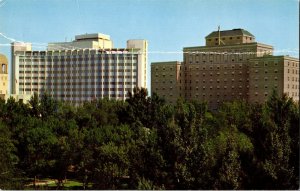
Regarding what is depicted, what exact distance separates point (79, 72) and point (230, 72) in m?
6.44

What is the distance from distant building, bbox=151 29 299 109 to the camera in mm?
15922

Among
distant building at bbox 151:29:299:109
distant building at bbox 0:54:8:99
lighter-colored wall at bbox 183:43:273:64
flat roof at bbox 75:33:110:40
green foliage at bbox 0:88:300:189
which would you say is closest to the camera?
green foliage at bbox 0:88:300:189

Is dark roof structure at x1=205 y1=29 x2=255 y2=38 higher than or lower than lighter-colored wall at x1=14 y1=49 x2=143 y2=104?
higher

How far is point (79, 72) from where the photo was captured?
63.8 feet

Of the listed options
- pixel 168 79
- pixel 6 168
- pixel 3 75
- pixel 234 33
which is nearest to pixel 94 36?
pixel 168 79

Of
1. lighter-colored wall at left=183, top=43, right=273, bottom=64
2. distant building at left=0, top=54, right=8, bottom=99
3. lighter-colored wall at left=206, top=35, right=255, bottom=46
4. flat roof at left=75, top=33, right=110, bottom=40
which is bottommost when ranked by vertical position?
distant building at left=0, top=54, right=8, bottom=99

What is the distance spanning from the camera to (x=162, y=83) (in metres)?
19.5

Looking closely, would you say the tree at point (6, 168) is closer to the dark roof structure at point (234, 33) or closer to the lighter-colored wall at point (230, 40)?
the lighter-colored wall at point (230, 40)

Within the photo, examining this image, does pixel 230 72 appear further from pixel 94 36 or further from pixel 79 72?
pixel 79 72

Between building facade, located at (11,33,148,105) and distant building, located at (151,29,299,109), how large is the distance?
1.30m

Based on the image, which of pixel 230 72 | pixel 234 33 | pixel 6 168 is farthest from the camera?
pixel 234 33

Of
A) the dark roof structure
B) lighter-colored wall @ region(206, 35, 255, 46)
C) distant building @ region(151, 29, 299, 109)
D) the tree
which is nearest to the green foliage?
the tree

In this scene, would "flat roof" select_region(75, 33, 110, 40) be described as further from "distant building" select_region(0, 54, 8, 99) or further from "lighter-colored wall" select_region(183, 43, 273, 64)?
"distant building" select_region(0, 54, 8, 99)

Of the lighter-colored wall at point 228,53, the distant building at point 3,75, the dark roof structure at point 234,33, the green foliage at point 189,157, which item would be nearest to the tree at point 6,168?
the green foliage at point 189,157
